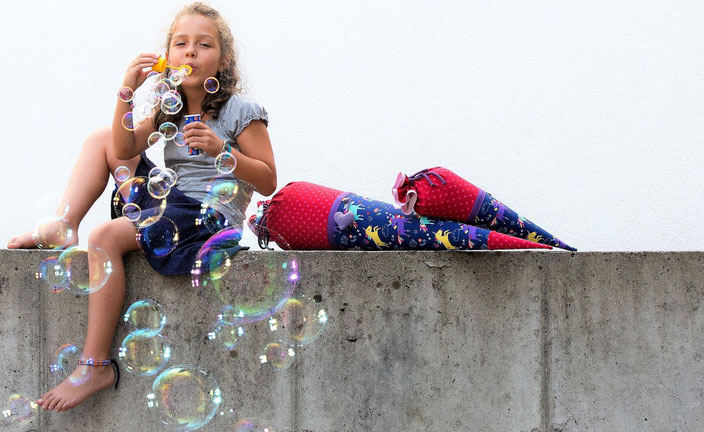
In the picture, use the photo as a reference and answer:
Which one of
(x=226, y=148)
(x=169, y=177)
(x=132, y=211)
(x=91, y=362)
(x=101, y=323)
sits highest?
(x=226, y=148)

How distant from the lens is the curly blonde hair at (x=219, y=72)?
255 cm

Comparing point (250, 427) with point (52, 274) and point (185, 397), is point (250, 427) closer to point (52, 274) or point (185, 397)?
point (185, 397)

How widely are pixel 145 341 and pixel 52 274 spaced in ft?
1.27

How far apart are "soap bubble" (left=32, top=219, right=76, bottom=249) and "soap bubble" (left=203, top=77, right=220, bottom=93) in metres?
0.68

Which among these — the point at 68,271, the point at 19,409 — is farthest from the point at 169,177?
the point at 19,409

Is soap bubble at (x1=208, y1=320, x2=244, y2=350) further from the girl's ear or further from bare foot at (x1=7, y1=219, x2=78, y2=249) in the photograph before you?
the girl's ear

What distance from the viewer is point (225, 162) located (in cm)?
229

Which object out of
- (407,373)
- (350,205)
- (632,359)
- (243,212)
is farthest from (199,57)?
(632,359)

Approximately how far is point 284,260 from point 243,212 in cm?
30

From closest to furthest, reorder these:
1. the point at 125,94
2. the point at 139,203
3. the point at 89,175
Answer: the point at 125,94, the point at 139,203, the point at 89,175

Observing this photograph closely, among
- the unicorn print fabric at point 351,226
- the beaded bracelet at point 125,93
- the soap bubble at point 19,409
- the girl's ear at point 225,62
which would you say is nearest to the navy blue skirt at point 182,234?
the unicorn print fabric at point 351,226

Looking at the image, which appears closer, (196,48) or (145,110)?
(145,110)

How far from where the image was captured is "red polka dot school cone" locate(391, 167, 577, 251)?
2264 millimetres

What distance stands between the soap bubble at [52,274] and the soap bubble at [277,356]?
28.0 inches
